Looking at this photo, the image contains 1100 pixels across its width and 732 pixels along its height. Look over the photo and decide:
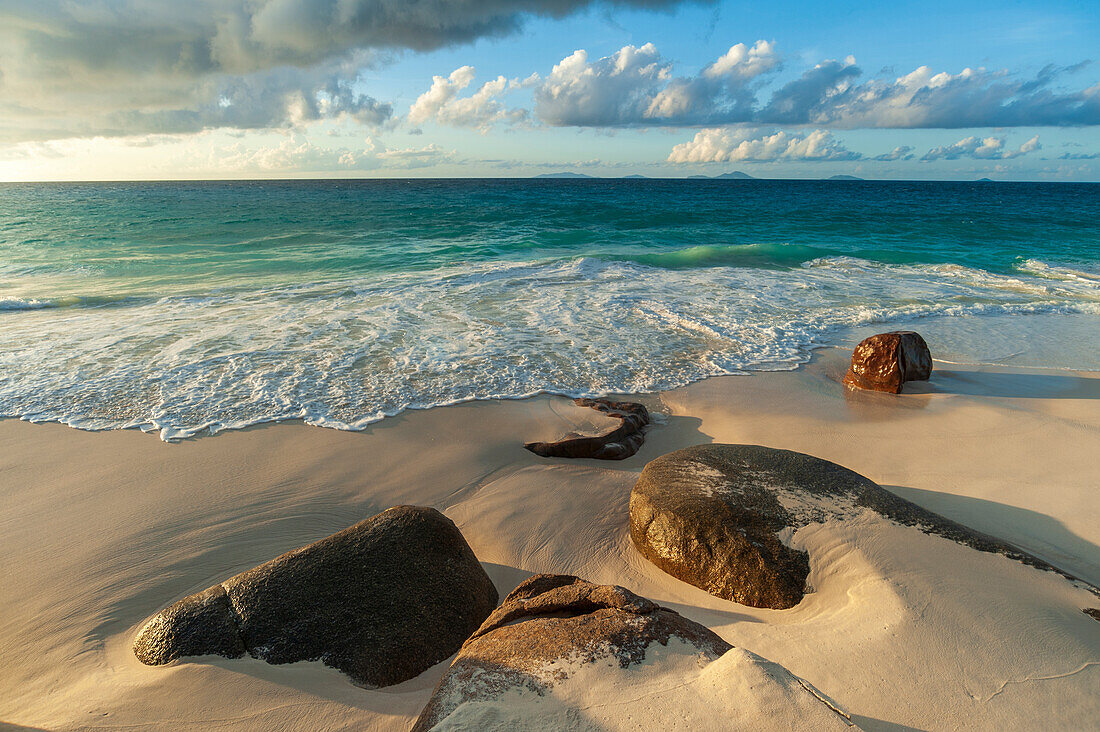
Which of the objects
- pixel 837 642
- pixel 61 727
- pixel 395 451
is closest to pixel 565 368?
pixel 395 451

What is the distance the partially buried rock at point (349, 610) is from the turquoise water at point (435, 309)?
250cm

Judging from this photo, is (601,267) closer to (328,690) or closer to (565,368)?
(565,368)

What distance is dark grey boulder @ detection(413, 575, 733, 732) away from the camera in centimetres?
194

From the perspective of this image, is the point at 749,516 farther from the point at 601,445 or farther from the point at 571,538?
the point at 601,445

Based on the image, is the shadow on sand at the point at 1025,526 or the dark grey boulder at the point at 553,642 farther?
the shadow on sand at the point at 1025,526

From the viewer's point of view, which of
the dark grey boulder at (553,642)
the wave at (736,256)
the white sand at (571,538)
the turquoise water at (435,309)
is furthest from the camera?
the wave at (736,256)

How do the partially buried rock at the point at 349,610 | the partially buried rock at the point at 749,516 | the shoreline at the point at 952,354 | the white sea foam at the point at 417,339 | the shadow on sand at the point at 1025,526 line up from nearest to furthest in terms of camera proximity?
the partially buried rock at the point at 349,610, the partially buried rock at the point at 749,516, the shadow on sand at the point at 1025,526, the shoreline at the point at 952,354, the white sea foam at the point at 417,339

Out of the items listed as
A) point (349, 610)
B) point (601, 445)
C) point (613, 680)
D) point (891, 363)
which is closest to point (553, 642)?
point (613, 680)

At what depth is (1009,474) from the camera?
446cm

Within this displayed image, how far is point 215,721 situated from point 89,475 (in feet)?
10.2

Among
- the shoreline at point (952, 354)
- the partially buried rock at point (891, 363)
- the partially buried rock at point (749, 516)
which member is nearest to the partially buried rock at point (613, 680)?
the partially buried rock at point (749, 516)

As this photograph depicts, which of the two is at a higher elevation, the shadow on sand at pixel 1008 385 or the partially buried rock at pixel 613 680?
the partially buried rock at pixel 613 680

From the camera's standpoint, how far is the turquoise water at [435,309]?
599 cm

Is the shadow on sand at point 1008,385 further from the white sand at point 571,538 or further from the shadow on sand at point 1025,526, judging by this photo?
the shadow on sand at point 1025,526
